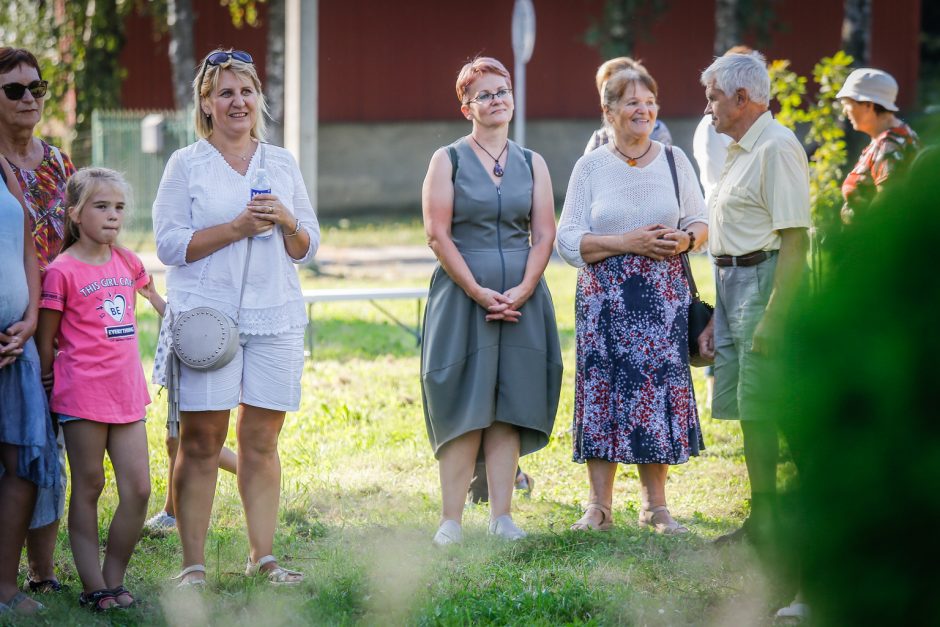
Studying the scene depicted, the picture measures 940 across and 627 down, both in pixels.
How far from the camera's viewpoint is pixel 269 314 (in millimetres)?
4680

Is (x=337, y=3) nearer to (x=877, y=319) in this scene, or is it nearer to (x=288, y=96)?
(x=288, y=96)

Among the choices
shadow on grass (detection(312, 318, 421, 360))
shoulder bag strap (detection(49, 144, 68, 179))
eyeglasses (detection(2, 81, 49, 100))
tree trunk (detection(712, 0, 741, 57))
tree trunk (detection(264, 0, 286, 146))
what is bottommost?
shadow on grass (detection(312, 318, 421, 360))

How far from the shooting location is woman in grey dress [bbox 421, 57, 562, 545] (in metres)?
5.49

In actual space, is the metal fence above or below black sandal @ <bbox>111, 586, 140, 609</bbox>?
above

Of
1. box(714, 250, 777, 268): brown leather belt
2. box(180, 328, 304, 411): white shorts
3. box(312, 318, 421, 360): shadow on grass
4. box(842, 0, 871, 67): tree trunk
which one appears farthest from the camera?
box(842, 0, 871, 67): tree trunk

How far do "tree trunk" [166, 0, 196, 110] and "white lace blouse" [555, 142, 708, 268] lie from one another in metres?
15.5

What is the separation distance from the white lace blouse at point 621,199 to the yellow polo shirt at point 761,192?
427 mm

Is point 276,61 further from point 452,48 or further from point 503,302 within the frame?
point 503,302

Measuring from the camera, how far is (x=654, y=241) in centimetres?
549

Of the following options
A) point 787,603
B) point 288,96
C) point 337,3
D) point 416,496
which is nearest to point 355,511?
point 416,496

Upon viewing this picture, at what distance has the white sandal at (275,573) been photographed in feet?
15.7

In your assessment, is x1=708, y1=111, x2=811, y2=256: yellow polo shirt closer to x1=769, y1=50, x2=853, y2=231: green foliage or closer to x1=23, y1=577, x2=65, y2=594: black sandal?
x1=23, y1=577, x2=65, y2=594: black sandal

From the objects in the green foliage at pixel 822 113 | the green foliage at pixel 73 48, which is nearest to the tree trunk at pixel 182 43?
the green foliage at pixel 73 48

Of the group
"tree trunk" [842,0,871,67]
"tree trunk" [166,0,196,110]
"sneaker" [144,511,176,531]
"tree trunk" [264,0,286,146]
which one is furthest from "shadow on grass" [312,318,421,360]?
"tree trunk" [842,0,871,67]
